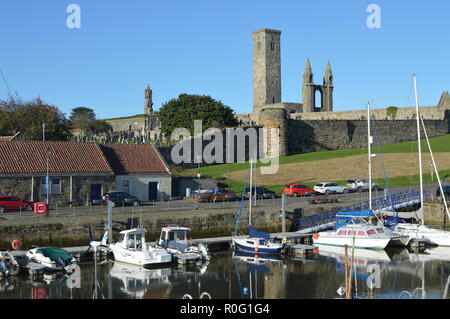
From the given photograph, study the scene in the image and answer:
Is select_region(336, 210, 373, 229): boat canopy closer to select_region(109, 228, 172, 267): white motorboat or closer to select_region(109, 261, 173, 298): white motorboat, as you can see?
select_region(109, 228, 172, 267): white motorboat

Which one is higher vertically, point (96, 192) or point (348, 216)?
point (96, 192)

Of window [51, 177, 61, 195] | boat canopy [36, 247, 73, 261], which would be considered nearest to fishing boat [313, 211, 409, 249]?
boat canopy [36, 247, 73, 261]

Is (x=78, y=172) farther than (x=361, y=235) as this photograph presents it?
Yes

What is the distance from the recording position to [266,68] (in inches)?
4144

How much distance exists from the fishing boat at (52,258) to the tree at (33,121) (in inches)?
1322

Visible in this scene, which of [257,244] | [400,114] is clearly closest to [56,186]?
[257,244]

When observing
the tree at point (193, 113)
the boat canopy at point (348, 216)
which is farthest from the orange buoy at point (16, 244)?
the tree at point (193, 113)

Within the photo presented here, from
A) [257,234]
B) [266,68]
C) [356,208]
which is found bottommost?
[257,234]

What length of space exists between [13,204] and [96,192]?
6846 mm

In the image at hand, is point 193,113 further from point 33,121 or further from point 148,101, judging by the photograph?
point 148,101

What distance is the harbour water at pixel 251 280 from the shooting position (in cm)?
2342

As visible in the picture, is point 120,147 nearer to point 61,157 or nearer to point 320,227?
point 61,157

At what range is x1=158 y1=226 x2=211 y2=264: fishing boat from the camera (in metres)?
30.0
